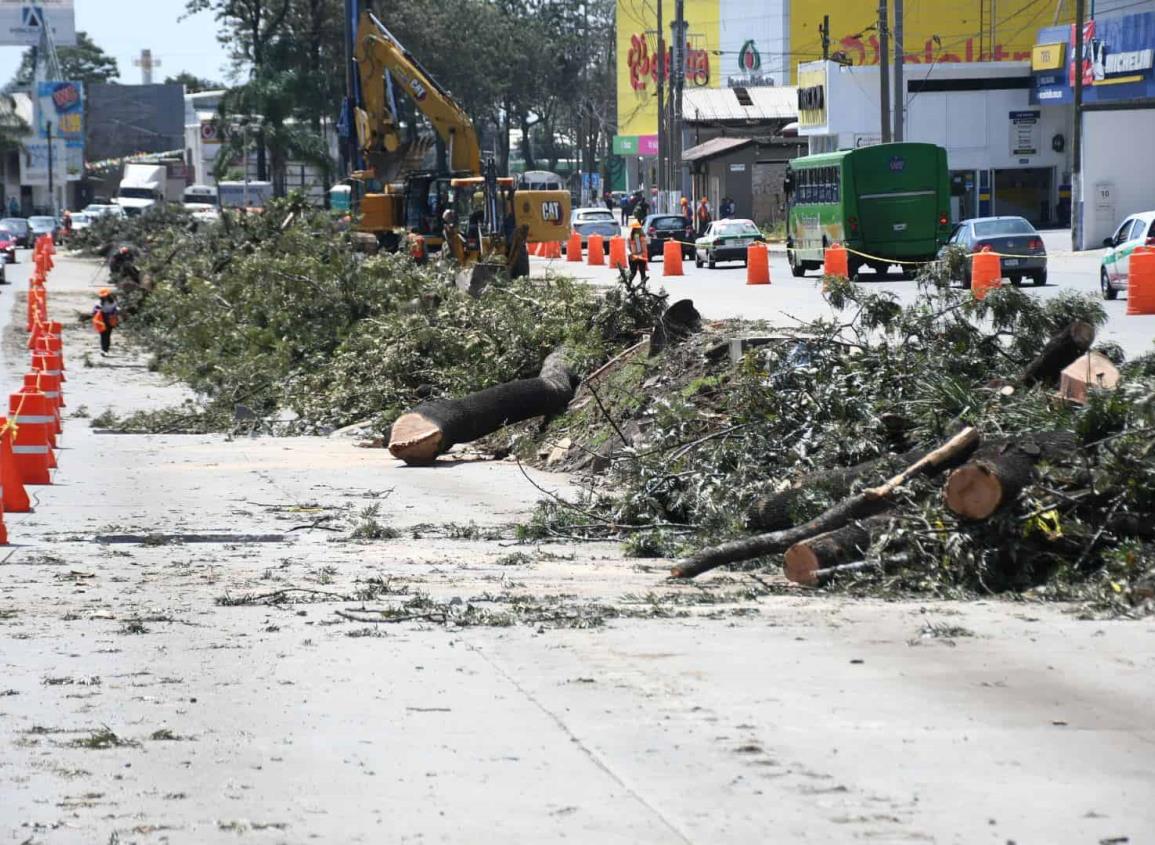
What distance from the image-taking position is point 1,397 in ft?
79.0

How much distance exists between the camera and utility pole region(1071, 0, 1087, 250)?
44.7 m

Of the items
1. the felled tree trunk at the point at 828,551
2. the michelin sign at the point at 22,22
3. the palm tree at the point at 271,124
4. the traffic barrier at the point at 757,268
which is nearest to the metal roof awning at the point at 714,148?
the palm tree at the point at 271,124

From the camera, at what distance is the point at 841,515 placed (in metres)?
10.2

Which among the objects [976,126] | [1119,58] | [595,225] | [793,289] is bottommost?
[793,289]

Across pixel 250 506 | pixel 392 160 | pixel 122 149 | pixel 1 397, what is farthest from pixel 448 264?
pixel 122 149

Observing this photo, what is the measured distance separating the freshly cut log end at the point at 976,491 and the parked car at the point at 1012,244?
2498 centimetres

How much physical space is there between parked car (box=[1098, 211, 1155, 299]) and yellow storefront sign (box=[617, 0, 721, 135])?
6149 centimetres

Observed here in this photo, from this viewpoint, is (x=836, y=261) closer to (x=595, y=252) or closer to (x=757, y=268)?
(x=757, y=268)

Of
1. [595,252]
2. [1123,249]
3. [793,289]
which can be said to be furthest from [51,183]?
[1123,249]

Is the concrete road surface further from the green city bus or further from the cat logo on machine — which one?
the green city bus

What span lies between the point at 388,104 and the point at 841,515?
32.8 m

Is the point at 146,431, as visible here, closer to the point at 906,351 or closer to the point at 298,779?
the point at 906,351

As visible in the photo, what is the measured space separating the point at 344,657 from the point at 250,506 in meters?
6.60

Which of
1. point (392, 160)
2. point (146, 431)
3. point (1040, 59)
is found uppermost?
point (1040, 59)
